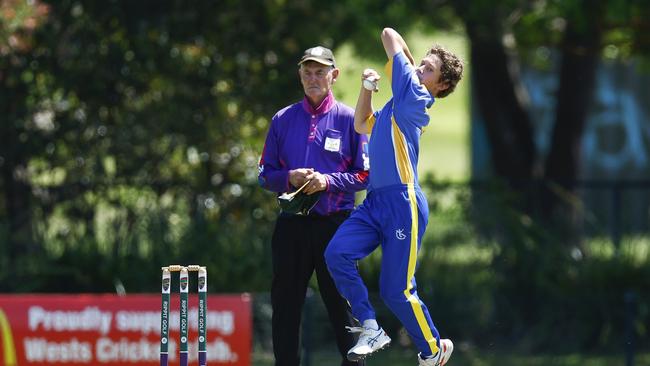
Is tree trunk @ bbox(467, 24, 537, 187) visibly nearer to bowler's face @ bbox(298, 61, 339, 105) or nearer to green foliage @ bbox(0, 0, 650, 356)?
green foliage @ bbox(0, 0, 650, 356)

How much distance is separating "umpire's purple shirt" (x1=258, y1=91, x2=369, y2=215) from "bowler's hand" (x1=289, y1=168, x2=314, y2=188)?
151 mm

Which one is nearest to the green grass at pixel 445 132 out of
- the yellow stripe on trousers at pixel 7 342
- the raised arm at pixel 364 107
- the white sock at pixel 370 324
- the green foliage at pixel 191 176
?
the green foliage at pixel 191 176

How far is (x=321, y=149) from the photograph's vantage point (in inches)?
309

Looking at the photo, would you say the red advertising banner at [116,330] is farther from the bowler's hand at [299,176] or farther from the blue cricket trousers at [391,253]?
the blue cricket trousers at [391,253]

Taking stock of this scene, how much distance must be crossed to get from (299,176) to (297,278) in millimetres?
679

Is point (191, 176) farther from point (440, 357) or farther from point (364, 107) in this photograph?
point (440, 357)

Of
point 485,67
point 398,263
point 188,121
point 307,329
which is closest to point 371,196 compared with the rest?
point 398,263

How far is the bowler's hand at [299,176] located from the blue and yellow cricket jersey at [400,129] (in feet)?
1.33

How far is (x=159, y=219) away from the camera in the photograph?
13695 millimetres

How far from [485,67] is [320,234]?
7.59 meters

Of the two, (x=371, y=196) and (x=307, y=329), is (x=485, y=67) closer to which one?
(x=307, y=329)

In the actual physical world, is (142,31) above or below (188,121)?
above

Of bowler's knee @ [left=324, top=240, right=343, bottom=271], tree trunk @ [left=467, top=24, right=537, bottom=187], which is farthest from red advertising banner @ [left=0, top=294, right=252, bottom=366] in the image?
tree trunk @ [left=467, top=24, right=537, bottom=187]

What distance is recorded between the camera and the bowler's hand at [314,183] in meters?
7.51
